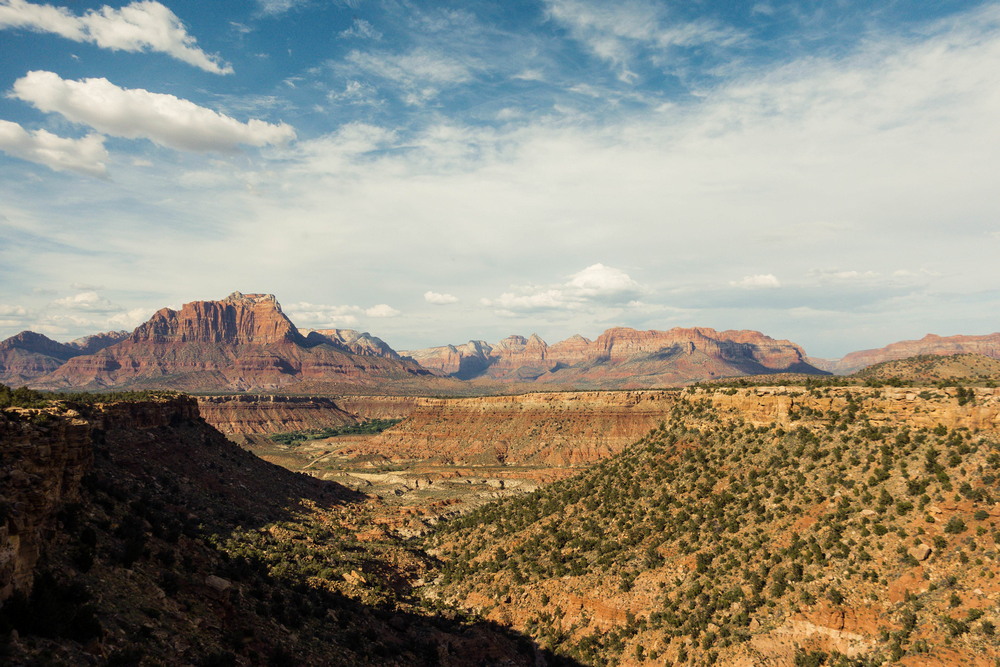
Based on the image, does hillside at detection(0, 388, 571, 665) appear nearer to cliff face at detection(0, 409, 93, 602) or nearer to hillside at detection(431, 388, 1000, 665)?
cliff face at detection(0, 409, 93, 602)

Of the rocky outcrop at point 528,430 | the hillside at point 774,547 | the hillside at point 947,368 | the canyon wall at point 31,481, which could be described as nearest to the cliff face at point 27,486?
the canyon wall at point 31,481

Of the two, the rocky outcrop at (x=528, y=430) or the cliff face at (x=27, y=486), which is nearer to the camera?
the cliff face at (x=27, y=486)

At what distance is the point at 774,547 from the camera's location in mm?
31344

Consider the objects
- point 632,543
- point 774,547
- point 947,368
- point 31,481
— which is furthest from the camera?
point 947,368

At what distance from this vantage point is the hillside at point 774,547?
24641 mm

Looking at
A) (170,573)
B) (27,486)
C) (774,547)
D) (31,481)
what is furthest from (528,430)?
(27,486)

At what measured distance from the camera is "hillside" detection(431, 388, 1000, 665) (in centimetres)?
2464

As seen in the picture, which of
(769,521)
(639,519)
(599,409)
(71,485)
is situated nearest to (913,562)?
(769,521)

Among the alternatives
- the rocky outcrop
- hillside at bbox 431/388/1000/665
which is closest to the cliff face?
hillside at bbox 431/388/1000/665

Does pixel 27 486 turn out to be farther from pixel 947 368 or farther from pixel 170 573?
pixel 947 368

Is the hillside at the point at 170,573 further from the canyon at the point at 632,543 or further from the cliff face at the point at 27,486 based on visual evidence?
the canyon at the point at 632,543

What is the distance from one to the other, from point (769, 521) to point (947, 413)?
1269cm

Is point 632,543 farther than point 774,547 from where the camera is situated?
Yes

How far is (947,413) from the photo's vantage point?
3247 centimetres
